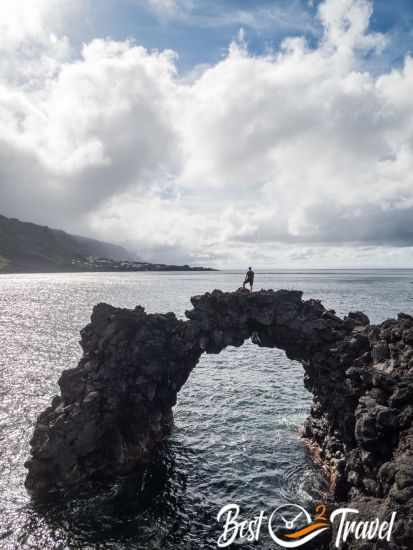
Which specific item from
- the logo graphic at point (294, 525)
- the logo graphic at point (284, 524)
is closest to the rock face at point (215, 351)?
the logo graphic at point (284, 524)

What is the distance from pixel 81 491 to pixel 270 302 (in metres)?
26.1

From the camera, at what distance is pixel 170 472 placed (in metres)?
34.1

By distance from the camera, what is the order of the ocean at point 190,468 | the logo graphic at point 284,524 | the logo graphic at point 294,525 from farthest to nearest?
the ocean at point 190,468
the logo graphic at point 294,525
the logo graphic at point 284,524

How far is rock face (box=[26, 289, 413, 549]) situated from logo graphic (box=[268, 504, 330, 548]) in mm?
2944

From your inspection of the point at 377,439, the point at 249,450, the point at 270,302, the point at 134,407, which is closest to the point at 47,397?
the point at 134,407

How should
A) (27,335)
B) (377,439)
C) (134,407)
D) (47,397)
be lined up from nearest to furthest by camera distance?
(377,439) < (134,407) < (47,397) < (27,335)

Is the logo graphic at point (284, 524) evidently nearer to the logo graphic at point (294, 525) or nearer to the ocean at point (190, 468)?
the logo graphic at point (294, 525)

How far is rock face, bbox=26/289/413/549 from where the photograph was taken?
23608 mm

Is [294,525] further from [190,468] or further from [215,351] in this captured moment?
[215,351]

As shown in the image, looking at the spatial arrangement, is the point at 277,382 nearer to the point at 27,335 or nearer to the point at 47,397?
the point at 47,397

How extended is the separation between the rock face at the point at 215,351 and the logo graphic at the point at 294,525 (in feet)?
9.66

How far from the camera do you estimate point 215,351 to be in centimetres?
4259

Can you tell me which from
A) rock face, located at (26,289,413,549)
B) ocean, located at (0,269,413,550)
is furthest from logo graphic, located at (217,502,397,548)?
rock face, located at (26,289,413,549)

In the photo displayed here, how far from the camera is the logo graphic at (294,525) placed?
25.2 m
